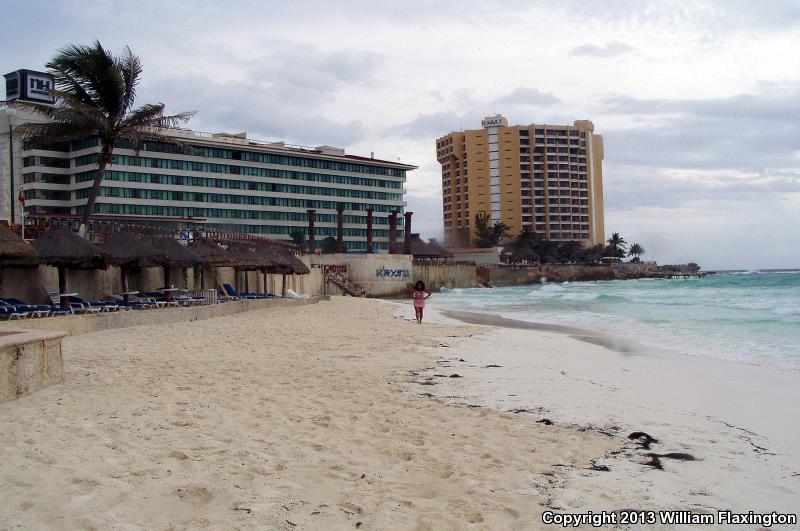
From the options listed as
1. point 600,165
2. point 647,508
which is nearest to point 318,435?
point 647,508

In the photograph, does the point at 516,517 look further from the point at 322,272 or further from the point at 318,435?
the point at 322,272

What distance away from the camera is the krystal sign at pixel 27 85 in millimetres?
48531

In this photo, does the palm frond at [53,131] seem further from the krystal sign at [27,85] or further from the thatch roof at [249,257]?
the krystal sign at [27,85]

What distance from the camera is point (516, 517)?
361 cm

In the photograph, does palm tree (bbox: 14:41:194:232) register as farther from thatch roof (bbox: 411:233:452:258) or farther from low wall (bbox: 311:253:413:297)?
thatch roof (bbox: 411:233:452:258)

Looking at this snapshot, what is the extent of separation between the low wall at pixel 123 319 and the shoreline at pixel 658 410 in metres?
7.11

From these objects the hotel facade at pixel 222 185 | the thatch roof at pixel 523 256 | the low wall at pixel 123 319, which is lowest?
the low wall at pixel 123 319

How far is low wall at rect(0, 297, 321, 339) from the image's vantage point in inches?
475

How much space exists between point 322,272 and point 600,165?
90.6m

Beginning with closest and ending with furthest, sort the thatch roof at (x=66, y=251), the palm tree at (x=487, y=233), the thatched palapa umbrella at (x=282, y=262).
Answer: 1. the thatch roof at (x=66, y=251)
2. the thatched palapa umbrella at (x=282, y=262)
3. the palm tree at (x=487, y=233)

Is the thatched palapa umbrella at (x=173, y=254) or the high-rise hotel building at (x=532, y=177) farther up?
the high-rise hotel building at (x=532, y=177)

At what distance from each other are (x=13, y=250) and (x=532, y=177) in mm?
104169

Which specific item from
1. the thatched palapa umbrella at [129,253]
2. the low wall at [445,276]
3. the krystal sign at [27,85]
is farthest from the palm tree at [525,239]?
the thatched palapa umbrella at [129,253]

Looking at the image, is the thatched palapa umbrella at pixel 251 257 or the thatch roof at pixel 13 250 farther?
the thatched palapa umbrella at pixel 251 257
